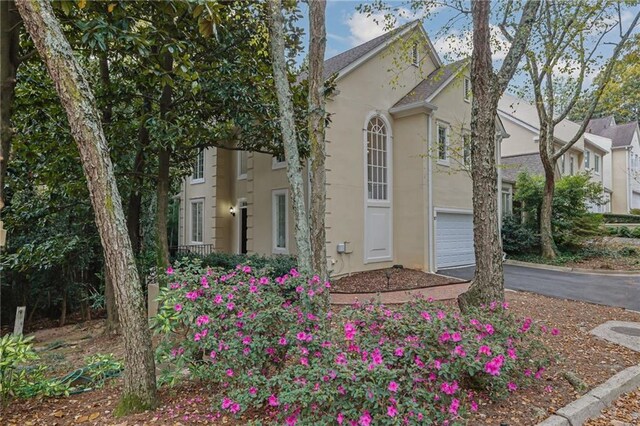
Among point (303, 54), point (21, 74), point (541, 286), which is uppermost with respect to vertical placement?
point (303, 54)

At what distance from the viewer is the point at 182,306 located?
340cm

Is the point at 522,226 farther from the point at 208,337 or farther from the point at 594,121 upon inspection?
the point at 594,121

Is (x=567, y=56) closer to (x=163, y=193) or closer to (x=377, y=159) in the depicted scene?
(x=377, y=159)

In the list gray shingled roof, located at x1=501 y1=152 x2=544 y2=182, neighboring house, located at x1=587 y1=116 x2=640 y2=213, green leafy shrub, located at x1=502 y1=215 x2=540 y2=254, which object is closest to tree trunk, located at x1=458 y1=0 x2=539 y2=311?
green leafy shrub, located at x1=502 y1=215 x2=540 y2=254

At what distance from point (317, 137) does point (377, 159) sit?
7.74 meters

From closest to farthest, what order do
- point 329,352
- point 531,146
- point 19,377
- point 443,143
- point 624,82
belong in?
point 329,352 < point 19,377 < point 624,82 < point 443,143 < point 531,146

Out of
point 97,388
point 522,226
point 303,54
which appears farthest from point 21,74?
point 522,226

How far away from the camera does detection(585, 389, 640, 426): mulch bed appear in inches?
138

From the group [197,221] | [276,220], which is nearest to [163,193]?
[276,220]

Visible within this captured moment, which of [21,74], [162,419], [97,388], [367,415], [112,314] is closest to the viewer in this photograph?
[367,415]

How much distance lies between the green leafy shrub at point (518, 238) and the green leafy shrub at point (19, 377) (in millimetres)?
16416

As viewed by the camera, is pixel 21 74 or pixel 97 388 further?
pixel 21 74

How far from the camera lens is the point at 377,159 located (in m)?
12.6

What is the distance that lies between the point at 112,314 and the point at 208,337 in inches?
199
